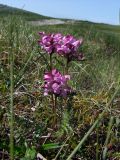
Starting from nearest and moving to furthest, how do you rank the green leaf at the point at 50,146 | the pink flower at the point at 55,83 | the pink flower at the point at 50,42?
the green leaf at the point at 50,146, the pink flower at the point at 55,83, the pink flower at the point at 50,42

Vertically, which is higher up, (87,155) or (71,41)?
(71,41)

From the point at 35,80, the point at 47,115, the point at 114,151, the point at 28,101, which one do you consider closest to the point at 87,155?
the point at 114,151

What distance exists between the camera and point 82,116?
2.85 m

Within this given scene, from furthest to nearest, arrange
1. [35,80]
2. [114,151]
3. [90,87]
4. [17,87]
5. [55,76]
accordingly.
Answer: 1. [90,87]
2. [35,80]
3. [17,87]
4. [114,151]
5. [55,76]

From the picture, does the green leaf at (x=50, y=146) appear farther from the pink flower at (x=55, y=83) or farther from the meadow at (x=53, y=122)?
the pink flower at (x=55, y=83)

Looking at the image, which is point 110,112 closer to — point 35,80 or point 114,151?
point 114,151

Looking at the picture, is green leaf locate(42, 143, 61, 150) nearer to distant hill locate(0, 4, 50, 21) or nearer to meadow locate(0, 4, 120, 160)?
meadow locate(0, 4, 120, 160)

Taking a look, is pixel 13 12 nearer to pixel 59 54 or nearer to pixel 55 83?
pixel 59 54

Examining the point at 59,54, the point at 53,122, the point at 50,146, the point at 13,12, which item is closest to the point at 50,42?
the point at 59,54

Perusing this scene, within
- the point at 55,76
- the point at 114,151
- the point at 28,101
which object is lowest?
the point at 114,151

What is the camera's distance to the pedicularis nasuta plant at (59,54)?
241 centimetres

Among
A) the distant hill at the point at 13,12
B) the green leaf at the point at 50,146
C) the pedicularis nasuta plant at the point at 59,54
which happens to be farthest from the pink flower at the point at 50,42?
the distant hill at the point at 13,12

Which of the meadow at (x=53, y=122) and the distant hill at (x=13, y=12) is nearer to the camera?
the meadow at (x=53, y=122)

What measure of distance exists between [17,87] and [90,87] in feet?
3.08
